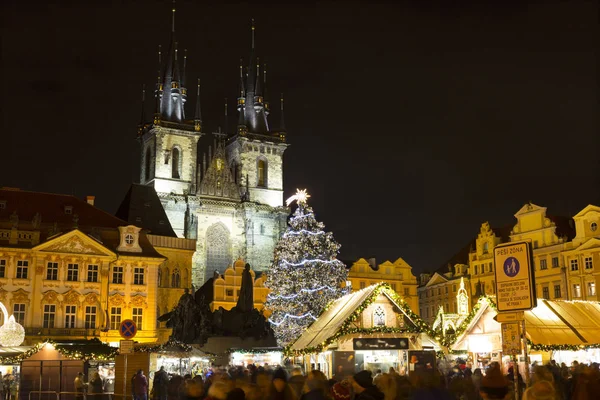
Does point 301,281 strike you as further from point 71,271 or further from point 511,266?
point 511,266

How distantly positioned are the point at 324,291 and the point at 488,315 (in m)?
10.8

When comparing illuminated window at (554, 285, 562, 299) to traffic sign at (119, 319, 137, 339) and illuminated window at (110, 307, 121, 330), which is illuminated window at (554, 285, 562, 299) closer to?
illuminated window at (110, 307, 121, 330)

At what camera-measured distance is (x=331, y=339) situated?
66.3 feet

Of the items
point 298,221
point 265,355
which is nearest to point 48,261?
point 298,221

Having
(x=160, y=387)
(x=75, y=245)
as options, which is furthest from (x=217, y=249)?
(x=160, y=387)

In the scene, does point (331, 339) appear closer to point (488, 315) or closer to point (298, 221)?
point (488, 315)

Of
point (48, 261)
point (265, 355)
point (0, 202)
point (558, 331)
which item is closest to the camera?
point (558, 331)

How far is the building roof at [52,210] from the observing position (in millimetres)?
43969

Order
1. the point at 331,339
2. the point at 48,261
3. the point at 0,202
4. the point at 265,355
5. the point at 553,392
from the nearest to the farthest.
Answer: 1. the point at 553,392
2. the point at 331,339
3. the point at 265,355
4. the point at 48,261
5. the point at 0,202

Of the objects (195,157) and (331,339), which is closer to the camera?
(331,339)

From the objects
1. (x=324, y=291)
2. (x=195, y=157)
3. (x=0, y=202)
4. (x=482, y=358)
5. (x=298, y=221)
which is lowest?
(x=482, y=358)

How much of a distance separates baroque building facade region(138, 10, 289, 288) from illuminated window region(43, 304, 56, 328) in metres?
20.6

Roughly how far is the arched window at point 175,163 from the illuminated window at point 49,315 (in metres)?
25.5

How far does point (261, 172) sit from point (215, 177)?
5529 millimetres
